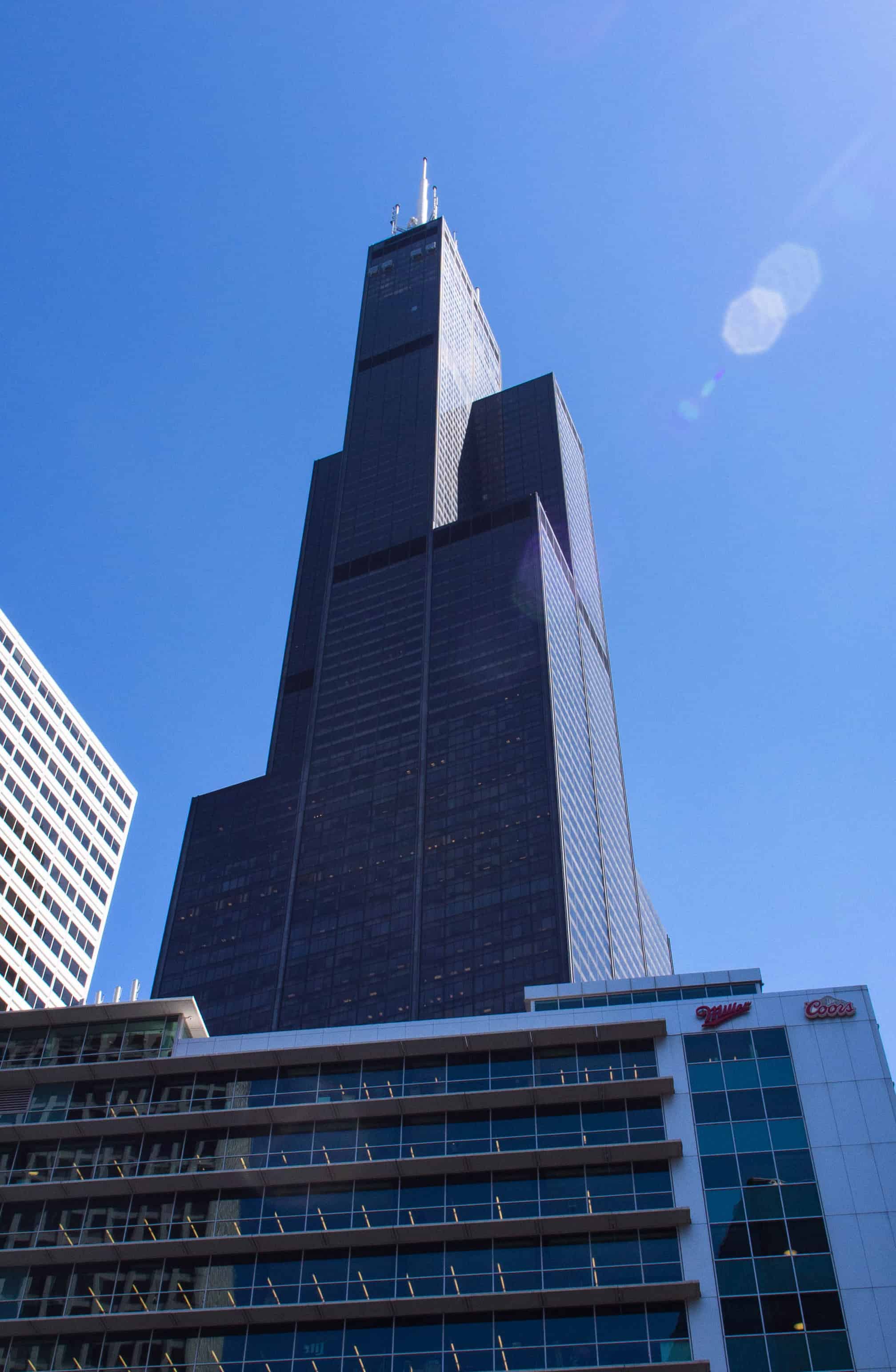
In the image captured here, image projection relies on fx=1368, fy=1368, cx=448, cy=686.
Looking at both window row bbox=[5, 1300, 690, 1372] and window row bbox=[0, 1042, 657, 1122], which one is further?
window row bbox=[0, 1042, 657, 1122]

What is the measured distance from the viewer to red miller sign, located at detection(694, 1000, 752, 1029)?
3056 inches

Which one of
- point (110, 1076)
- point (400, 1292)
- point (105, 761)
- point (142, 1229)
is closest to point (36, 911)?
point (105, 761)

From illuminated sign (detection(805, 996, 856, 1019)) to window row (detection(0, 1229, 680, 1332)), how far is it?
14.8 meters

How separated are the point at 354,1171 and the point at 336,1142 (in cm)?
236

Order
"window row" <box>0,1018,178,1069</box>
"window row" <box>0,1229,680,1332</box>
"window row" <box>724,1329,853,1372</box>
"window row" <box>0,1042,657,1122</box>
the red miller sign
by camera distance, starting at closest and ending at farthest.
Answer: "window row" <box>724,1329,853,1372</box>, "window row" <box>0,1229,680,1332</box>, "window row" <box>0,1042,657,1122</box>, the red miller sign, "window row" <box>0,1018,178,1069</box>

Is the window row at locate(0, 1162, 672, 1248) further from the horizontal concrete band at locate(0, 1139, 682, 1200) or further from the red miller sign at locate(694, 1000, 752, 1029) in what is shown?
the red miller sign at locate(694, 1000, 752, 1029)

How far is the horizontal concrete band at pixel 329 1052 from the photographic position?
78.2m

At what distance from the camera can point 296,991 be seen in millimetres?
191250

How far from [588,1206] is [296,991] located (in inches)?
4875

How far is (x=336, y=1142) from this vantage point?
76625mm

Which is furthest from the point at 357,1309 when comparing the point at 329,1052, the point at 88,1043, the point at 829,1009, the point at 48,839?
the point at 48,839

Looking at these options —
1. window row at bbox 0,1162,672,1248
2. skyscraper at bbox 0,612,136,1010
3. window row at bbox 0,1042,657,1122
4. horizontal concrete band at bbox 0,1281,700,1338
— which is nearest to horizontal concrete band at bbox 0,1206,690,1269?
window row at bbox 0,1162,672,1248

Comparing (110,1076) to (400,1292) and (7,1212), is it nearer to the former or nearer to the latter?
(7,1212)

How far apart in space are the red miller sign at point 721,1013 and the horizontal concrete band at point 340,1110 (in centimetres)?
437
